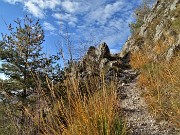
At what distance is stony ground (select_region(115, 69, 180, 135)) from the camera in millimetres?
4676

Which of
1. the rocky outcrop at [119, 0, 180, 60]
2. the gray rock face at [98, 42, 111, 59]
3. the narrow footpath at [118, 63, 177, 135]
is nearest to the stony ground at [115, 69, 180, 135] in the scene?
the narrow footpath at [118, 63, 177, 135]

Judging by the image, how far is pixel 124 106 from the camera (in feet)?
21.4

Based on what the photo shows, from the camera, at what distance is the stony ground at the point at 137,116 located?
15.3 feet

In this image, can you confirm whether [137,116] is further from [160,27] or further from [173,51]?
[160,27]

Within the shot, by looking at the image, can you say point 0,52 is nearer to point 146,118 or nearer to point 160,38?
point 160,38

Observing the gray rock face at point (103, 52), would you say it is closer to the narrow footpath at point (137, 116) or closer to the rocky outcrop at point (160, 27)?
the rocky outcrop at point (160, 27)

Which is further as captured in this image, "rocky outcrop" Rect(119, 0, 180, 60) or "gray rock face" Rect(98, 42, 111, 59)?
"gray rock face" Rect(98, 42, 111, 59)

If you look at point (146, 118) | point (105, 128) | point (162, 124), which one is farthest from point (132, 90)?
point (105, 128)

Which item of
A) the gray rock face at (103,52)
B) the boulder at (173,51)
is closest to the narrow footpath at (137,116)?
the boulder at (173,51)

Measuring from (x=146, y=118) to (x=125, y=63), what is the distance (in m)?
8.60

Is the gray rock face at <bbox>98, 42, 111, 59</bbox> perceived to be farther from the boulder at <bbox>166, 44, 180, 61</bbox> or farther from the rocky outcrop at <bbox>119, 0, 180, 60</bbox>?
the boulder at <bbox>166, 44, 180, 61</bbox>

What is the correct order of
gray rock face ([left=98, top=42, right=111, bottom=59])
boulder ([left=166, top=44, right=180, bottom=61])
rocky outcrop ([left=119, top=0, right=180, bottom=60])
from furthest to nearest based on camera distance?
gray rock face ([left=98, top=42, right=111, bottom=59]) → rocky outcrop ([left=119, top=0, right=180, bottom=60]) → boulder ([left=166, top=44, right=180, bottom=61])

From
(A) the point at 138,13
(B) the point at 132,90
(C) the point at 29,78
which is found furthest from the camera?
(A) the point at 138,13

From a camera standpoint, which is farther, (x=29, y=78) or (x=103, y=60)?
(x=103, y=60)
